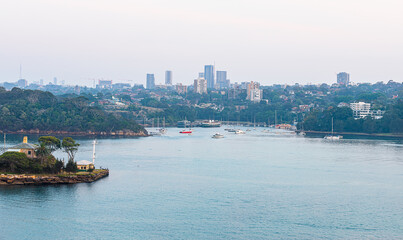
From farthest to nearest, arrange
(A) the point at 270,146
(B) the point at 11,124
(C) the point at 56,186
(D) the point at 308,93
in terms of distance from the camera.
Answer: (D) the point at 308,93 < (B) the point at 11,124 < (A) the point at 270,146 < (C) the point at 56,186

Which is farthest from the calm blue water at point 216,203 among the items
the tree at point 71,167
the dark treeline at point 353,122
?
the dark treeline at point 353,122

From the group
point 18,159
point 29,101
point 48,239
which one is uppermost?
point 29,101

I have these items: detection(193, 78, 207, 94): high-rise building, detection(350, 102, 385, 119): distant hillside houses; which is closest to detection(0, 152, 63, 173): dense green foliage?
detection(350, 102, 385, 119): distant hillside houses

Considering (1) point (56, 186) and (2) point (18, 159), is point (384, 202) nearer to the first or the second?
(1) point (56, 186)

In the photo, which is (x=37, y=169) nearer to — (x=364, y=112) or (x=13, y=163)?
(x=13, y=163)

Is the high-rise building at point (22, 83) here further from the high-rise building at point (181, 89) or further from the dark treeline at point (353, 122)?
the dark treeline at point (353, 122)

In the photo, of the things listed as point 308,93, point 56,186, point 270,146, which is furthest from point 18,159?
point 308,93

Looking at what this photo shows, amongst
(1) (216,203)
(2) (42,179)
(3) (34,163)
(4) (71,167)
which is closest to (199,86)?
(4) (71,167)
